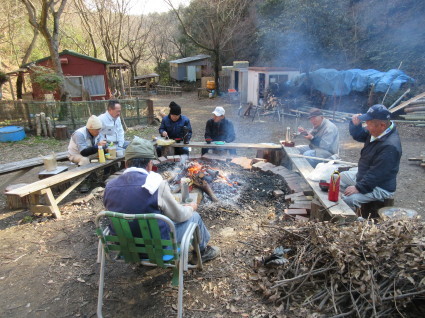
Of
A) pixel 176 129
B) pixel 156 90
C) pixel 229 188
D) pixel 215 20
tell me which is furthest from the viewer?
pixel 156 90

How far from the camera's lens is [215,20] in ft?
82.6

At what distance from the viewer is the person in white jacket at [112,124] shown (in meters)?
6.35

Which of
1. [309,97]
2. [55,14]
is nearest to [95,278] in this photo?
[55,14]

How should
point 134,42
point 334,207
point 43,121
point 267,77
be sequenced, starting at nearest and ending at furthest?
point 334,207
point 43,121
point 267,77
point 134,42

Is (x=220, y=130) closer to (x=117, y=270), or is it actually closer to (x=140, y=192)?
(x=117, y=270)

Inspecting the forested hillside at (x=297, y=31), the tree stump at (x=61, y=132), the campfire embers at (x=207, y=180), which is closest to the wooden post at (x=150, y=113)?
the tree stump at (x=61, y=132)

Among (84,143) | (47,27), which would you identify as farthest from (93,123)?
(47,27)

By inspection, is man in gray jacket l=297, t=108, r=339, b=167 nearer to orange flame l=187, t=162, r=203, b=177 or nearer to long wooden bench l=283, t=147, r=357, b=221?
long wooden bench l=283, t=147, r=357, b=221

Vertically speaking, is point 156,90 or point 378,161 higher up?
point 156,90

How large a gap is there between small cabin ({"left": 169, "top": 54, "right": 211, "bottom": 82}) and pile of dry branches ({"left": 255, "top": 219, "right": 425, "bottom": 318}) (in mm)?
29559

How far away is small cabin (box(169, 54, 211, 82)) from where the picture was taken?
30472 mm

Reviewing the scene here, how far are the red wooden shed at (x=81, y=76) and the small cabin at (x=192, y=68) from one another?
12.4 meters

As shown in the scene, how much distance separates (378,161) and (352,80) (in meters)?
12.5

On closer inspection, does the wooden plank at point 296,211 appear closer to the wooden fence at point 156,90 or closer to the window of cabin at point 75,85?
the window of cabin at point 75,85
